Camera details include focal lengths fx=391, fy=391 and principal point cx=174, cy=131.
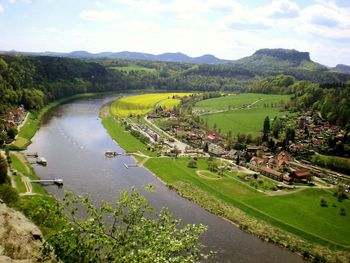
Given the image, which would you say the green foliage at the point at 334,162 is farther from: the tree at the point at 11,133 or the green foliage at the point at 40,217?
the tree at the point at 11,133

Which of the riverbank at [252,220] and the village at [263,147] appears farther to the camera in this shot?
the village at [263,147]

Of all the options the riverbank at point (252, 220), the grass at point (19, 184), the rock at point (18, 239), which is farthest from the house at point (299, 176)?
the rock at point (18, 239)

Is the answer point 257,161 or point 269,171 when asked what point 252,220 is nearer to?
point 269,171

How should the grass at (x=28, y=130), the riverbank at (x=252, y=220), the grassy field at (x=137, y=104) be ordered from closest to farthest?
the riverbank at (x=252, y=220), the grass at (x=28, y=130), the grassy field at (x=137, y=104)

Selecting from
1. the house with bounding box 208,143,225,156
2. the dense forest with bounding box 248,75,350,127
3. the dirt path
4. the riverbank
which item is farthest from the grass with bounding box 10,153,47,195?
the dense forest with bounding box 248,75,350,127

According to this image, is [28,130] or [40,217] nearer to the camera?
[40,217]

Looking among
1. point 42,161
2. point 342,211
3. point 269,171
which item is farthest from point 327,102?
point 42,161

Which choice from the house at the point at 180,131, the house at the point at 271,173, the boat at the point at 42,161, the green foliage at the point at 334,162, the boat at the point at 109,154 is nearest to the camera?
the boat at the point at 42,161
